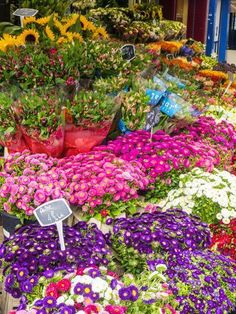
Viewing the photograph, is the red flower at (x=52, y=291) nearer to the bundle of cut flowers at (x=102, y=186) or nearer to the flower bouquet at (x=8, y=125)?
the bundle of cut flowers at (x=102, y=186)

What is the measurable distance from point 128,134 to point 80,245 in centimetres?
152

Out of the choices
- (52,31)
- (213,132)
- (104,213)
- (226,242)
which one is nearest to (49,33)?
(52,31)

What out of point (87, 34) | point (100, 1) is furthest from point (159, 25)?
point (87, 34)

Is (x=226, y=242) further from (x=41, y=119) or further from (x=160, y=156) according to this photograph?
(x=41, y=119)

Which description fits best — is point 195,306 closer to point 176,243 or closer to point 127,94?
point 176,243

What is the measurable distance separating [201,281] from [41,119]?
1.48 m

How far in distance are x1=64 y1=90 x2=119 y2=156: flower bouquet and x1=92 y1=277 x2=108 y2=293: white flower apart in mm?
1620

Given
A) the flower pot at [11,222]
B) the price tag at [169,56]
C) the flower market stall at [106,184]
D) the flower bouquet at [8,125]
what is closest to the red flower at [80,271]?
the flower market stall at [106,184]

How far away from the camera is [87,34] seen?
4961mm

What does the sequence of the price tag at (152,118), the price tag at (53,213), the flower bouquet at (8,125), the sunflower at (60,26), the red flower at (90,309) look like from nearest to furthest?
the red flower at (90,309) → the price tag at (53,213) → the flower bouquet at (8,125) → the price tag at (152,118) → the sunflower at (60,26)

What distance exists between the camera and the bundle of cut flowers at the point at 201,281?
7.68ft

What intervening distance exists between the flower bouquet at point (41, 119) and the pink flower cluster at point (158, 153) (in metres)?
0.38

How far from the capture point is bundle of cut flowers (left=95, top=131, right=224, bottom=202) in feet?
11.9

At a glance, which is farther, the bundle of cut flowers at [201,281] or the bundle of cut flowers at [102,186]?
the bundle of cut flowers at [102,186]
